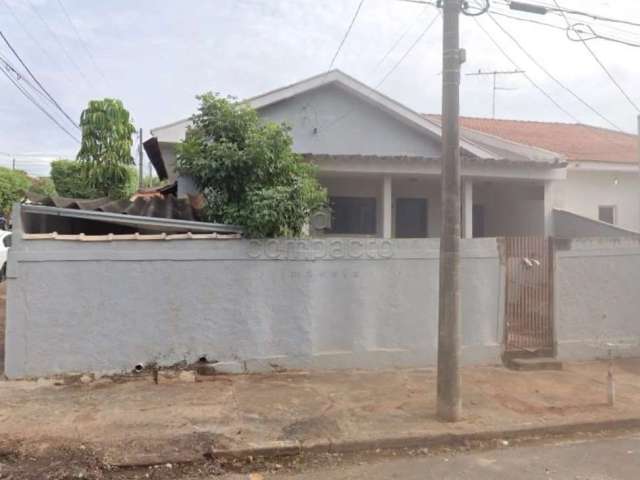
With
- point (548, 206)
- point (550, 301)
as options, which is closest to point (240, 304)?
point (550, 301)

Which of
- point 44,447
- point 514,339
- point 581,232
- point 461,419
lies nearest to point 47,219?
point 44,447

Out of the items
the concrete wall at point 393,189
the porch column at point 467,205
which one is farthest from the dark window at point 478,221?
the porch column at point 467,205

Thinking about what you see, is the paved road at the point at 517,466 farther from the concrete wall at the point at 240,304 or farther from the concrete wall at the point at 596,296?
the concrete wall at the point at 596,296

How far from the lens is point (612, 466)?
17.0 ft

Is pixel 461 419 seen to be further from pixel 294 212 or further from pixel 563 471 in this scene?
pixel 294 212

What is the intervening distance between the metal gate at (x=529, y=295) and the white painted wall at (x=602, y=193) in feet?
22.0

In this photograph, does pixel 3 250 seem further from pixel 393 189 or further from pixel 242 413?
pixel 242 413

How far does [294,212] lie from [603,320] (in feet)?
16.9

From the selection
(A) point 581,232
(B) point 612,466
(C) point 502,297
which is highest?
(A) point 581,232

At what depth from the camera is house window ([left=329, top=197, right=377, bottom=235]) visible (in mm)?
13719

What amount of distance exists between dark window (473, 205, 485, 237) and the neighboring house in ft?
0.09

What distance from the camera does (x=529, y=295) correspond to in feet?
28.2

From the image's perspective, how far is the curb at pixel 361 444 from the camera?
5.03m

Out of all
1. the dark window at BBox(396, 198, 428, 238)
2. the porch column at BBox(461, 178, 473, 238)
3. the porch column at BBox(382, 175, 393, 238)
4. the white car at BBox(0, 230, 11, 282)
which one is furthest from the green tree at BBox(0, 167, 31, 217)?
the porch column at BBox(461, 178, 473, 238)
